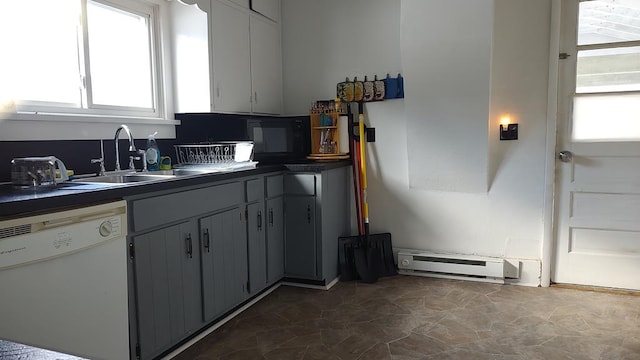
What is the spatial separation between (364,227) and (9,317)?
9.02 ft

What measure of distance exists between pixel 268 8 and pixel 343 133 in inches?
50.2

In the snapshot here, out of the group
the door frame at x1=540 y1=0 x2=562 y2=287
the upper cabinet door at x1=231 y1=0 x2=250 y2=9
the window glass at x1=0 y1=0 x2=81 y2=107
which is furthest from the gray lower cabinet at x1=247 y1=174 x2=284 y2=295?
the door frame at x1=540 y1=0 x2=562 y2=287

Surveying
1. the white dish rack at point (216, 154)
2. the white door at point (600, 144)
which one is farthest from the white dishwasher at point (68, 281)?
the white door at point (600, 144)

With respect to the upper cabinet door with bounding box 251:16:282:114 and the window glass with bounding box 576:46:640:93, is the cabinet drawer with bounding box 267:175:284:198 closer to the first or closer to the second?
the upper cabinet door with bounding box 251:16:282:114

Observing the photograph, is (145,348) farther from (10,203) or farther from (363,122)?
(363,122)

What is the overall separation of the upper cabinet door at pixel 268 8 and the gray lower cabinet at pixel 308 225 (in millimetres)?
1451

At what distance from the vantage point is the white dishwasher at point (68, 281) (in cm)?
157

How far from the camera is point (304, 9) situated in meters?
4.11

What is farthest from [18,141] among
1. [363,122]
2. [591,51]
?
[591,51]

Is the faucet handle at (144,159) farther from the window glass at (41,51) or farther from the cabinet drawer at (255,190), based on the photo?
the cabinet drawer at (255,190)

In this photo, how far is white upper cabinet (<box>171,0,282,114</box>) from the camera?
3.22m

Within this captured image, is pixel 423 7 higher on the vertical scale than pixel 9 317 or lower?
Result: higher

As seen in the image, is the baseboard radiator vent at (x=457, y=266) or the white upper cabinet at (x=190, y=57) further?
the baseboard radiator vent at (x=457, y=266)

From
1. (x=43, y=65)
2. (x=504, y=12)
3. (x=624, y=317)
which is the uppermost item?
(x=504, y=12)
